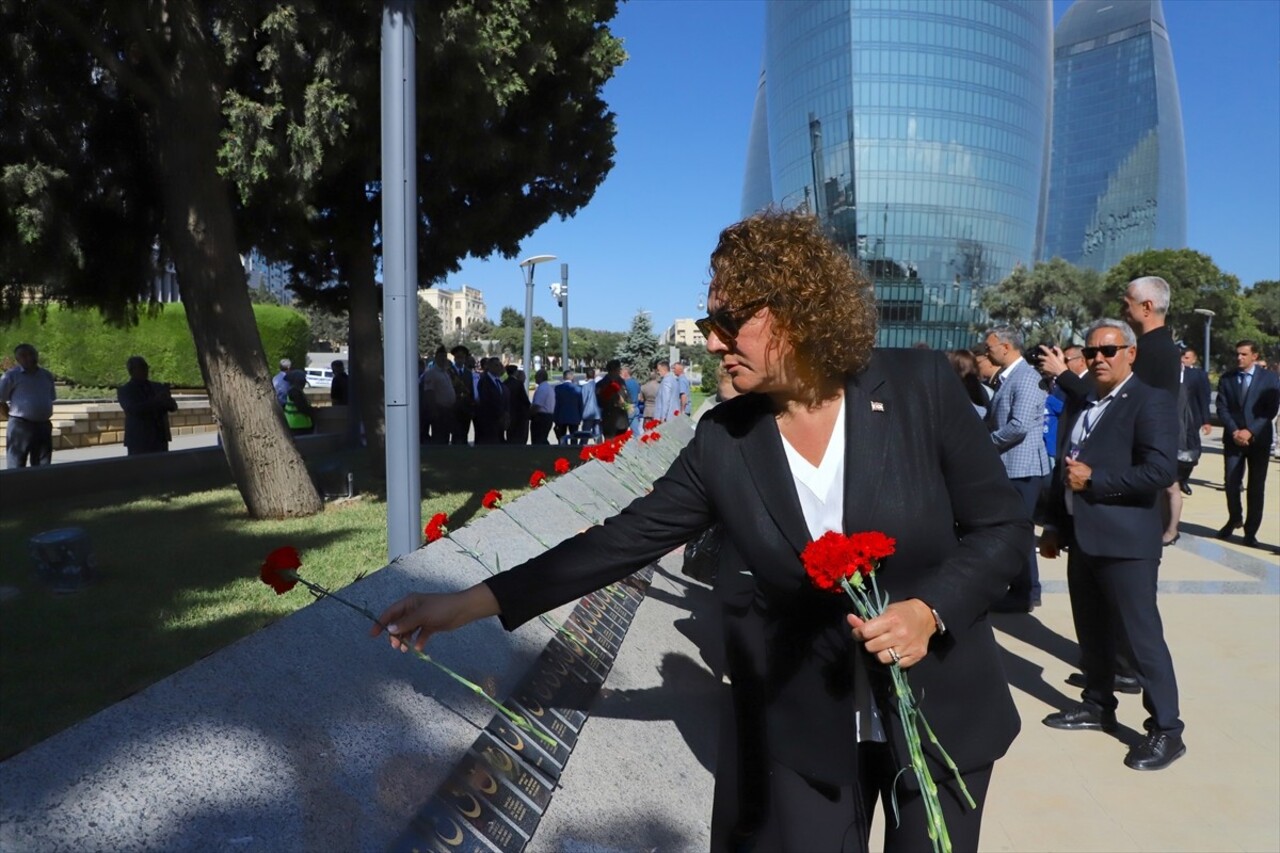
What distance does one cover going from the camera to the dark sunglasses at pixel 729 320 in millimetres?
1965

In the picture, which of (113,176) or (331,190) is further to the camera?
(331,190)

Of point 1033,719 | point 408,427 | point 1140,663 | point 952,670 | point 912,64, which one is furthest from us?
point 912,64

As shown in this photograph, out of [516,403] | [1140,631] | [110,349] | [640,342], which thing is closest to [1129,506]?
[1140,631]

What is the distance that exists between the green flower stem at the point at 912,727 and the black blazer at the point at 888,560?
0.19 feet

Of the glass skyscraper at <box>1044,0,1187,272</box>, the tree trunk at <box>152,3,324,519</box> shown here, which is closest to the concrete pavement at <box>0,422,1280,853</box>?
the tree trunk at <box>152,3,324,519</box>

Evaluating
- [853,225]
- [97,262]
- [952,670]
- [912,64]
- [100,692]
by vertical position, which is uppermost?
[912,64]

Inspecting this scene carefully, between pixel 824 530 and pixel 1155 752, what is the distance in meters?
3.01

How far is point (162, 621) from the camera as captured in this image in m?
5.10

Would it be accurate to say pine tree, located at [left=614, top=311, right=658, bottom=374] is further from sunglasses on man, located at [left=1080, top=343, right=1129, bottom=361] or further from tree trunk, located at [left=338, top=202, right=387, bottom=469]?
sunglasses on man, located at [left=1080, top=343, right=1129, bottom=361]

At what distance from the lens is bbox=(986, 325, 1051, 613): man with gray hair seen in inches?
243

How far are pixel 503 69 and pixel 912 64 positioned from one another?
90679mm

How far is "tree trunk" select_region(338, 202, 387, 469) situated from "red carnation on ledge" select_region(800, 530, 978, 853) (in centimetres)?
1019

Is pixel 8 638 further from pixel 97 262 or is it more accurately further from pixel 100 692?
pixel 97 262

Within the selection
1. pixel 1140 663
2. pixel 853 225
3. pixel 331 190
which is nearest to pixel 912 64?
pixel 853 225
